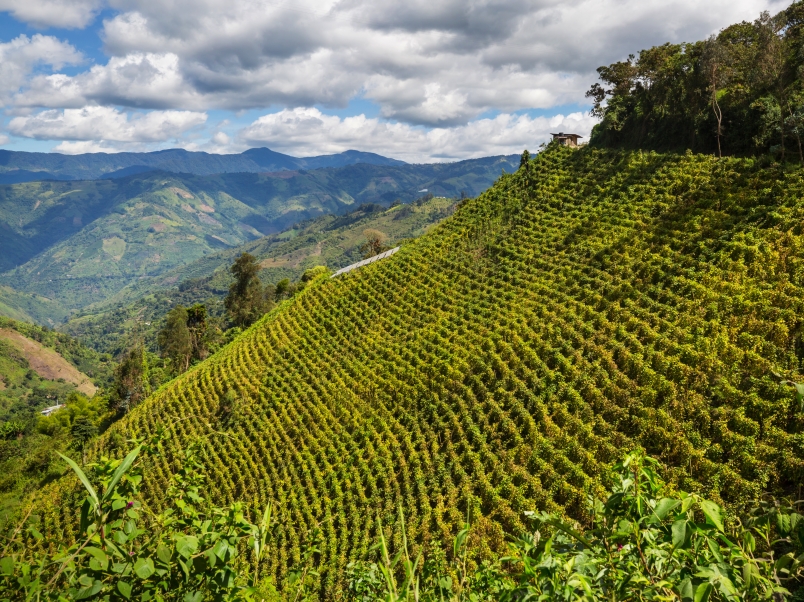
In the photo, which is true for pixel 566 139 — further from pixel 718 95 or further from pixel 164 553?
pixel 164 553

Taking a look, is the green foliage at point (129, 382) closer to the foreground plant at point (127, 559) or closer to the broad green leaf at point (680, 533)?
the foreground plant at point (127, 559)

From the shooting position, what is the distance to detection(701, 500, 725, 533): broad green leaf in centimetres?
192

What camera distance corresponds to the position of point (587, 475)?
14.4m

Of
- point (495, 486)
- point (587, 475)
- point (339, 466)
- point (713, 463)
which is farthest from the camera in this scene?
point (339, 466)

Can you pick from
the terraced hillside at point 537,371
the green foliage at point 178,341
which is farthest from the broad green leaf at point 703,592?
the green foliage at point 178,341

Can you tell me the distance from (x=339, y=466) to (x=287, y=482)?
2.81 metres

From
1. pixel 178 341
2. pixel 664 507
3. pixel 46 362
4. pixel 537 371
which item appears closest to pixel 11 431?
pixel 178 341

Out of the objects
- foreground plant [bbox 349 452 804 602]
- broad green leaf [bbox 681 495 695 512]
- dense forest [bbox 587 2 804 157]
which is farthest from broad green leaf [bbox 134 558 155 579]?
dense forest [bbox 587 2 804 157]

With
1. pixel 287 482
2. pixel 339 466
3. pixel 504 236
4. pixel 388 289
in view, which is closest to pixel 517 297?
pixel 504 236

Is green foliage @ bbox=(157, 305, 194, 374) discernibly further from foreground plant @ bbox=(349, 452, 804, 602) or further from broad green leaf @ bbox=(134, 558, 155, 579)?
foreground plant @ bbox=(349, 452, 804, 602)

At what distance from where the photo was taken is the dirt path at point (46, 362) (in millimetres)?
131500

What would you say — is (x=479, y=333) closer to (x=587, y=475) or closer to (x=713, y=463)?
(x=587, y=475)

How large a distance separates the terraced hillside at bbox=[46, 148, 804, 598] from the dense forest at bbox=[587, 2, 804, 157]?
7.31ft

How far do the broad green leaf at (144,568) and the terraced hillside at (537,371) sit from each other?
19.8 feet
